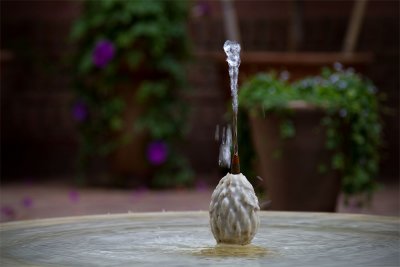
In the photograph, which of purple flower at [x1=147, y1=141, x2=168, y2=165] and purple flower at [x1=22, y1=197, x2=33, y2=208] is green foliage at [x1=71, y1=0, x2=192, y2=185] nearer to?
purple flower at [x1=147, y1=141, x2=168, y2=165]

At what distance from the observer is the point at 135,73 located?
624cm

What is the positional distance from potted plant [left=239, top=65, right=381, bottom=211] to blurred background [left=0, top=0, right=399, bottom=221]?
0.04 meters

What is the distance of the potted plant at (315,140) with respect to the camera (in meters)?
4.00

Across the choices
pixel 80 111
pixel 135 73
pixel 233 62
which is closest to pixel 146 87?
pixel 135 73

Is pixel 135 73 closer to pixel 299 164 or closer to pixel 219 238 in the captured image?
pixel 299 164

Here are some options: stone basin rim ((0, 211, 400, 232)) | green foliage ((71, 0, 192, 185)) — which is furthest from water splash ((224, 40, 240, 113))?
green foliage ((71, 0, 192, 185))

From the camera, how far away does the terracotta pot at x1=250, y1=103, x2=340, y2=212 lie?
400 cm

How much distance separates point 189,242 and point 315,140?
7.47 ft

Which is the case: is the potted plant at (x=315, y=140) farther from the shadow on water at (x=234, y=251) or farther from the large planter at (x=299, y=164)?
the shadow on water at (x=234, y=251)

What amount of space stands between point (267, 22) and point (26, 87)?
2009 mm

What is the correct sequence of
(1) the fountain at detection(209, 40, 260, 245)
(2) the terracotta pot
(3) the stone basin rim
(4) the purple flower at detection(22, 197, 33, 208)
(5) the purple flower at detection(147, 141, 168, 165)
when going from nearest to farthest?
(1) the fountain at detection(209, 40, 260, 245)
(3) the stone basin rim
(2) the terracotta pot
(4) the purple flower at detection(22, 197, 33, 208)
(5) the purple flower at detection(147, 141, 168, 165)

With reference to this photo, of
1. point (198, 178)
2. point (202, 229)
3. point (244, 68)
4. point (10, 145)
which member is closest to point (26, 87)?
point (10, 145)

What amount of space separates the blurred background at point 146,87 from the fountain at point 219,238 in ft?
6.53

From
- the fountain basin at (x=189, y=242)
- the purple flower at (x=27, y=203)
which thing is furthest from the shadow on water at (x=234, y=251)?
the purple flower at (x=27, y=203)
